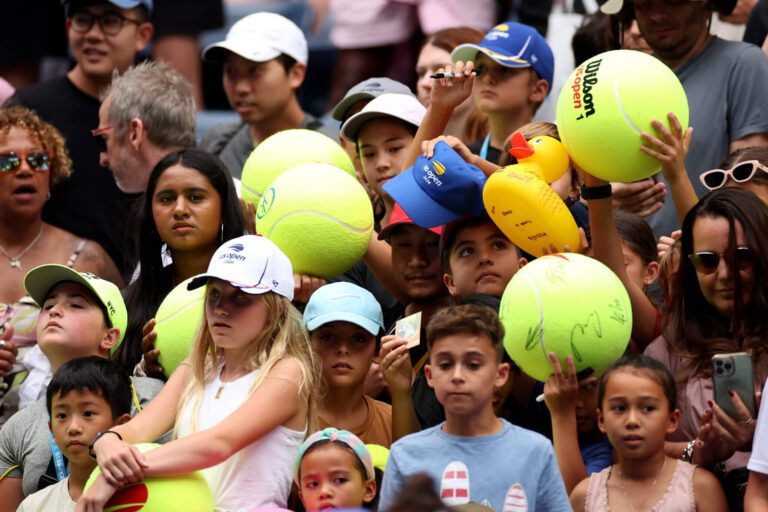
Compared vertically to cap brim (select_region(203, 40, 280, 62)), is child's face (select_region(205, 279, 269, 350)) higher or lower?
lower

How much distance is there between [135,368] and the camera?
25.0 feet

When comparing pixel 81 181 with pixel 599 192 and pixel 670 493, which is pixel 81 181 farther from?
pixel 670 493

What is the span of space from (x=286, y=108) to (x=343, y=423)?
2854 mm

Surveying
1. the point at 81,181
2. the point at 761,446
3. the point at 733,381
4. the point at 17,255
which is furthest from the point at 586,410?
the point at 81,181

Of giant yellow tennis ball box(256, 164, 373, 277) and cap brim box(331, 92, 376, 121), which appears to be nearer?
giant yellow tennis ball box(256, 164, 373, 277)

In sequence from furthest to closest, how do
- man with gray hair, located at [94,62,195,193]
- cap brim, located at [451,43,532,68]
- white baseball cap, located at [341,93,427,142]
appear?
man with gray hair, located at [94,62,195,193]
cap brim, located at [451,43,532,68]
white baseball cap, located at [341,93,427,142]

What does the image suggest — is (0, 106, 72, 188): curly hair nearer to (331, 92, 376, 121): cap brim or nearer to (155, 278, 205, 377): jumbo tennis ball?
(331, 92, 376, 121): cap brim

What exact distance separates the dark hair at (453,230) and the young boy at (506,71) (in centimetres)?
108

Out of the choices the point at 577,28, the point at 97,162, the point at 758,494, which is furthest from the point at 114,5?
the point at 758,494

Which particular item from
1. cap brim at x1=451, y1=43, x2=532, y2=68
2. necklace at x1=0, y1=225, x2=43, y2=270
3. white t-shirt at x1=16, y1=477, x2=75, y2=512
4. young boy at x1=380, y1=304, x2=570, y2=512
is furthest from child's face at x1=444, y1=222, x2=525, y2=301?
necklace at x1=0, y1=225, x2=43, y2=270

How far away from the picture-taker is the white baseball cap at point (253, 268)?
6645 mm

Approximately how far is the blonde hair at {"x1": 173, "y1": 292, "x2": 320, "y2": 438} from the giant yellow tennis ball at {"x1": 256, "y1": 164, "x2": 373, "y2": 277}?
1.81 ft

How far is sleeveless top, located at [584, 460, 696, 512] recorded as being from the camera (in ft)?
19.1

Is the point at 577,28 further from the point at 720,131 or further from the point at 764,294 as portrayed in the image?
the point at 764,294
